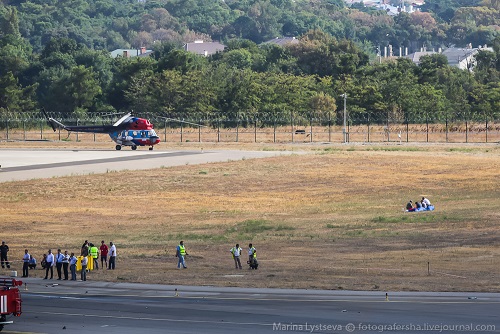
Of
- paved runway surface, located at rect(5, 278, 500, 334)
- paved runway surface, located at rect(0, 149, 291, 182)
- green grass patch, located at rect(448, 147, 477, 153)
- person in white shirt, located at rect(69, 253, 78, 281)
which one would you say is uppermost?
green grass patch, located at rect(448, 147, 477, 153)

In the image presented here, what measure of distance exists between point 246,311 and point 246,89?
380 ft

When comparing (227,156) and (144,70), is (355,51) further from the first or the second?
(227,156)

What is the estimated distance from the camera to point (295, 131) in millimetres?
124375

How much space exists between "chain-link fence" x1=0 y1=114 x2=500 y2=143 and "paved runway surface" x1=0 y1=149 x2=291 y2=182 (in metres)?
13.7

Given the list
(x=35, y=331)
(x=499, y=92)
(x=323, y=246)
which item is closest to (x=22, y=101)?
(x=499, y=92)

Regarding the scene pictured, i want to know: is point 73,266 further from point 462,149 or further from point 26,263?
point 462,149

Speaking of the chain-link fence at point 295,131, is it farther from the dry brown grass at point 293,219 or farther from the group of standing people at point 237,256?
the group of standing people at point 237,256

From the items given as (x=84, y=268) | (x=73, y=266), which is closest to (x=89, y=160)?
(x=73, y=266)

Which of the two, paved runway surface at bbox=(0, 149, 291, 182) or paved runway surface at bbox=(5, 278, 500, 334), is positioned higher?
paved runway surface at bbox=(0, 149, 291, 182)

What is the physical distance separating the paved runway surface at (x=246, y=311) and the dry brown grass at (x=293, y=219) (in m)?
1.89

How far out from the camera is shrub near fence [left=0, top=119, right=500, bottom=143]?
116438 millimetres

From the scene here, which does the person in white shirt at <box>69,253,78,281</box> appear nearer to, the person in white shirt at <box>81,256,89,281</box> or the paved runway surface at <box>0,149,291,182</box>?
the person in white shirt at <box>81,256,89,281</box>

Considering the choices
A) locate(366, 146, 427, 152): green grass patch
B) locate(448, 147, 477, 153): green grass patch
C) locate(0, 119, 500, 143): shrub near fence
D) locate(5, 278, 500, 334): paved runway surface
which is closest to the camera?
locate(5, 278, 500, 334): paved runway surface

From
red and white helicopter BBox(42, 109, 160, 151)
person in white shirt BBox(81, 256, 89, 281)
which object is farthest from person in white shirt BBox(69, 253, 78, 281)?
red and white helicopter BBox(42, 109, 160, 151)
